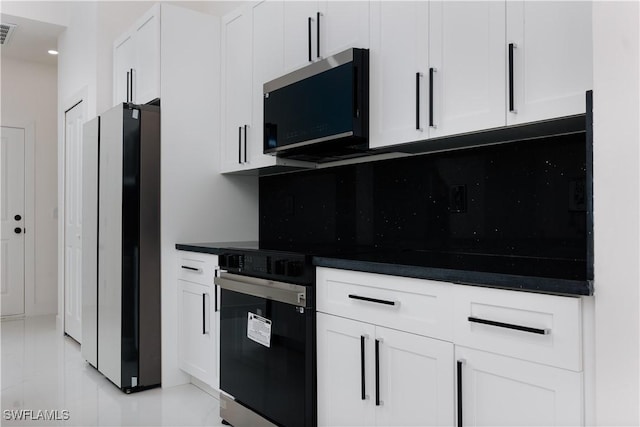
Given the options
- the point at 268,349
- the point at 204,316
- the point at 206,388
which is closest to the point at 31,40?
the point at 204,316

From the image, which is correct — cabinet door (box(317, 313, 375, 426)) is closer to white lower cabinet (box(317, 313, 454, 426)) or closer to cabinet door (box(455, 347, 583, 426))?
white lower cabinet (box(317, 313, 454, 426))

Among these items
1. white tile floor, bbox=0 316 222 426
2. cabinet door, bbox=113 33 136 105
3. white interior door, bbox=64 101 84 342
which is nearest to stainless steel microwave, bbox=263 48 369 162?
cabinet door, bbox=113 33 136 105

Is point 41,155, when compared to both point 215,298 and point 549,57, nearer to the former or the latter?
point 215,298

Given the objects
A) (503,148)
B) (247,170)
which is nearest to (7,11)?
(247,170)

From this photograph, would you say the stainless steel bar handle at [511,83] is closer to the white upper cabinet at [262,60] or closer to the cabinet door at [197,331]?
the white upper cabinet at [262,60]

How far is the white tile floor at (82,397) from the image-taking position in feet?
8.50

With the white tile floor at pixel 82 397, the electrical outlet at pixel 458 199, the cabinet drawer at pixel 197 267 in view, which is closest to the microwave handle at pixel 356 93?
the electrical outlet at pixel 458 199

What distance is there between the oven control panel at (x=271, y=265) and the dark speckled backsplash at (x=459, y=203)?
207 mm

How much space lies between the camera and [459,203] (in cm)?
222

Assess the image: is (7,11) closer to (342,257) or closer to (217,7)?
(217,7)

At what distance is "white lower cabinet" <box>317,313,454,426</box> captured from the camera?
1562 millimetres

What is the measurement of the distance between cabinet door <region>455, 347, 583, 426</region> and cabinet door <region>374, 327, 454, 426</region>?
0.06 metres

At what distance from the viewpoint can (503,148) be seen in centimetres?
206

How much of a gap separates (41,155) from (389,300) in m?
5.02
